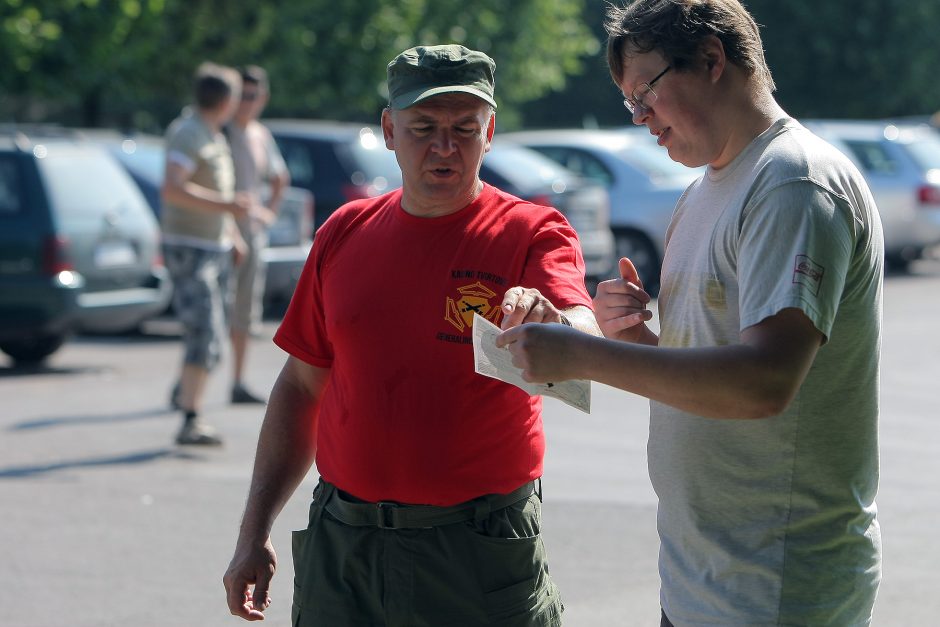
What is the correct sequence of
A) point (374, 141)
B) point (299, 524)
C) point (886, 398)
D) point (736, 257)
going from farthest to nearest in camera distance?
point (374, 141)
point (886, 398)
point (299, 524)
point (736, 257)

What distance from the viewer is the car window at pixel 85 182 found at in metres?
11.3

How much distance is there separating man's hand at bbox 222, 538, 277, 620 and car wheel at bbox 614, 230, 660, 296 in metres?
13.3

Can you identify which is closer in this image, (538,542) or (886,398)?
(538,542)

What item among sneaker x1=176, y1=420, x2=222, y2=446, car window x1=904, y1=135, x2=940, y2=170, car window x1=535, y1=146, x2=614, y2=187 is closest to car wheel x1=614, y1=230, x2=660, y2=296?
car window x1=535, y1=146, x2=614, y2=187

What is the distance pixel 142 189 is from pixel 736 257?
11.7 metres

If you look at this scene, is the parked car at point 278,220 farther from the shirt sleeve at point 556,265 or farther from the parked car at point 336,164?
the shirt sleeve at point 556,265

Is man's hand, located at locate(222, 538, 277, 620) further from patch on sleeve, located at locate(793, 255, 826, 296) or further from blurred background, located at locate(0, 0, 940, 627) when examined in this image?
blurred background, located at locate(0, 0, 940, 627)

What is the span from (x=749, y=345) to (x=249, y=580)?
4.75ft

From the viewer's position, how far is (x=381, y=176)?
14453mm

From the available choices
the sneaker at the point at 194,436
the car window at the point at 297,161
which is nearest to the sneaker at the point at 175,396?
the sneaker at the point at 194,436

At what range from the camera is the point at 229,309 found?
9273 mm

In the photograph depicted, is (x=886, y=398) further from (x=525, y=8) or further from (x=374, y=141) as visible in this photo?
(x=525, y=8)

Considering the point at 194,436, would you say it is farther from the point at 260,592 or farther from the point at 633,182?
the point at 633,182

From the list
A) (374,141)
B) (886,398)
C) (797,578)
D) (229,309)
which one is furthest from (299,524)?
(374,141)
